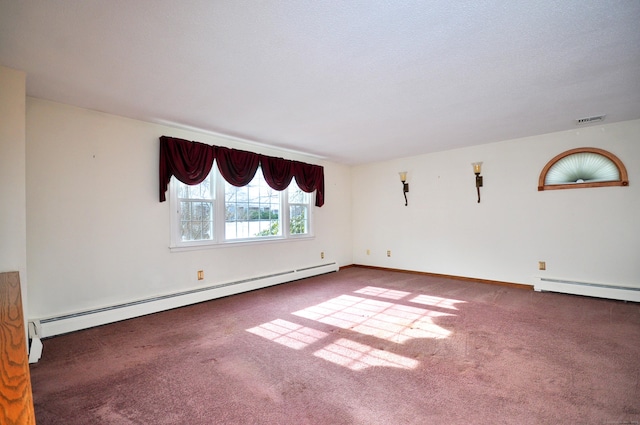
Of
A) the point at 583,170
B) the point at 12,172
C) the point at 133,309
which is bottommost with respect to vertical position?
the point at 133,309

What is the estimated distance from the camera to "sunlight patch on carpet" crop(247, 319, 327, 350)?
2.85 meters

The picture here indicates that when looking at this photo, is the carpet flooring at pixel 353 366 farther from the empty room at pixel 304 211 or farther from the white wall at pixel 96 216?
the white wall at pixel 96 216

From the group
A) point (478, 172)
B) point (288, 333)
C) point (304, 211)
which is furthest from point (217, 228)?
point (478, 172)

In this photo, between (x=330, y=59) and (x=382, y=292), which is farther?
(x=382, y=292)

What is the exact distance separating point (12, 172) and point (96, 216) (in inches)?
Result: 40.2

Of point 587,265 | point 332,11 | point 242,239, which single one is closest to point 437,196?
point 587,265

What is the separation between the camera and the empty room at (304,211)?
1.88m

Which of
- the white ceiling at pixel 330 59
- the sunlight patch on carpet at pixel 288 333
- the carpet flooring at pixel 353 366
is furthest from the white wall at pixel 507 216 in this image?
the sunlight patch on carpet at pixel 288 333

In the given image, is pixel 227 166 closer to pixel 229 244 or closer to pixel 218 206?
pixel 218 206

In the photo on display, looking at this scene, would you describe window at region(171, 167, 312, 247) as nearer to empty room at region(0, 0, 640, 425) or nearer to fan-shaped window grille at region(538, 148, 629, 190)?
empty room at region(0, 0, 640, 425)

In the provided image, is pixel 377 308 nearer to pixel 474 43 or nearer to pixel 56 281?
pixel 474 43

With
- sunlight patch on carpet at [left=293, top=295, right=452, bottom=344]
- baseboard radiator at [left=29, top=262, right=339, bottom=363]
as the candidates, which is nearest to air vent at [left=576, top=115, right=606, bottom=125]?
sunlight patch on carpet at [left=293, top=295, right=452, bottom=344]

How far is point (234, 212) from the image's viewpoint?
185 inches

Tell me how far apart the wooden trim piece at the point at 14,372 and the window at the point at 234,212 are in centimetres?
274
